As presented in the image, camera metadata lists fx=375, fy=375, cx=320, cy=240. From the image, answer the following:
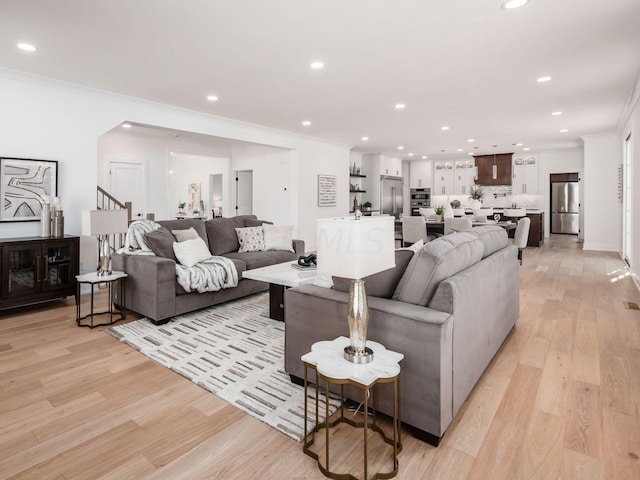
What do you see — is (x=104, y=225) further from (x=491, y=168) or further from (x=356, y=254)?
(x=491, y=168)

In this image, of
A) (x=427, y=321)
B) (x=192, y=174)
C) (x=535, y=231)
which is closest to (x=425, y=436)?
(x=427, y=321)

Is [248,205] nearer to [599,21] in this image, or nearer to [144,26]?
[144,26]

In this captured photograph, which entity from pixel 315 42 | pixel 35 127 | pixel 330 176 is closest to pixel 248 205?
pixel 330 176

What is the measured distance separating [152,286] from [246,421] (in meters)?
1.96

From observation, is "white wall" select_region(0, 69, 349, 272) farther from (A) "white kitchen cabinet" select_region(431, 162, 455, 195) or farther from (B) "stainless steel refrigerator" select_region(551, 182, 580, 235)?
(B) "stainless steel refrigerator" select_region(551, 182, 580, 235)

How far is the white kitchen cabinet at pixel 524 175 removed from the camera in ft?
36.3

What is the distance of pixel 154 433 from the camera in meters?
1.89

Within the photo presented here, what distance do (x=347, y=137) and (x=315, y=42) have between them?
4.88 m

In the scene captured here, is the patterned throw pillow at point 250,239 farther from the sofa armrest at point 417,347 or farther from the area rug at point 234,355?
the sofa armrest at point 417,347

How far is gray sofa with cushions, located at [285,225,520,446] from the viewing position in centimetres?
174

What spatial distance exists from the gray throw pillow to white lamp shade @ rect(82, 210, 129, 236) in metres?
0.26

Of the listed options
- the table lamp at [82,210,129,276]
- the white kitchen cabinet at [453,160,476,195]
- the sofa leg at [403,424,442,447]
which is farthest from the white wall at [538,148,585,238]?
the table lamp at [82,210,129,276]

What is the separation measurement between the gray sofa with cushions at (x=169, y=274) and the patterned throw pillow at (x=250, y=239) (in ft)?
0.43

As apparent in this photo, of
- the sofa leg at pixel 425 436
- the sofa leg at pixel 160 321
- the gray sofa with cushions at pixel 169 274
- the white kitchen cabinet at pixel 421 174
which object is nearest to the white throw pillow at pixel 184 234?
the gray sofa with cushions at pixel 169 274
